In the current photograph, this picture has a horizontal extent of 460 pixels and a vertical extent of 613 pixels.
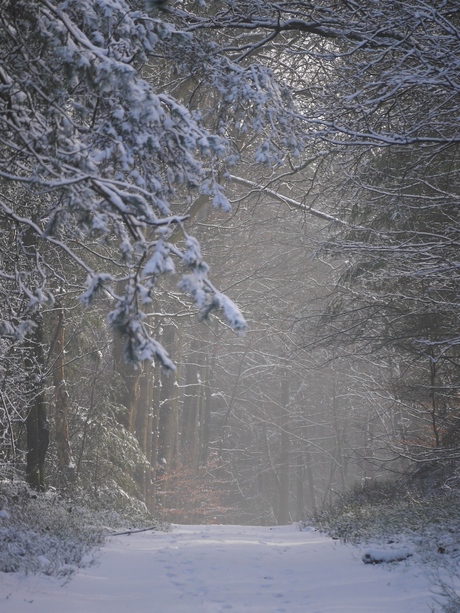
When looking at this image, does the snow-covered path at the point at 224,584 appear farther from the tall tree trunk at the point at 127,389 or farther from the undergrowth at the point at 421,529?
the tall tree trunk at the point at 127,389

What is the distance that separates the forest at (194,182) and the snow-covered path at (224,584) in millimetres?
2327

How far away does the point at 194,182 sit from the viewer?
16.8ft

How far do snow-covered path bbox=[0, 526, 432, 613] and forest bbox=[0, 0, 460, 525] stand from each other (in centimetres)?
233

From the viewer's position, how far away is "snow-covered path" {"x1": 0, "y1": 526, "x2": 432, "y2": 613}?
17.6 feet

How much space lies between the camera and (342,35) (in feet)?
21.5

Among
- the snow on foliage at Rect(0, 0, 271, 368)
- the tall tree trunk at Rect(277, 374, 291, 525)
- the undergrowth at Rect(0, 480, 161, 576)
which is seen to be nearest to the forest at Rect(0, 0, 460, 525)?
the snow on foliage at Rect(0, 0, 271, 368)

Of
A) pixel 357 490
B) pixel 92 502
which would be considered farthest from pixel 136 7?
pixel 357 490

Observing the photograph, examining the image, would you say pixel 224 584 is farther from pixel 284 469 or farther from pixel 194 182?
pixel 284 469

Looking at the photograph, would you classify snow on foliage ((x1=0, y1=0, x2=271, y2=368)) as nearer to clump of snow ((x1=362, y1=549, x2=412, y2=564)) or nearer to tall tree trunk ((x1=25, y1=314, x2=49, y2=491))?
clump of snow ((x1=362, y1=549, x2=412, y2=564))

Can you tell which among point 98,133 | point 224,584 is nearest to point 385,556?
point 224,584

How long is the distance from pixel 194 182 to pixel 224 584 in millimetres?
4412

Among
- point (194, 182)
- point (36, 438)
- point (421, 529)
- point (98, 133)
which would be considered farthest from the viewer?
point (36, 438)

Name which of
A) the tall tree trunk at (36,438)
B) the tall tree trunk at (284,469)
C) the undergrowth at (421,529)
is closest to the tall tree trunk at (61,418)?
the tall tree trunk at (36,438)

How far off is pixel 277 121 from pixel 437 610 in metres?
5.07
